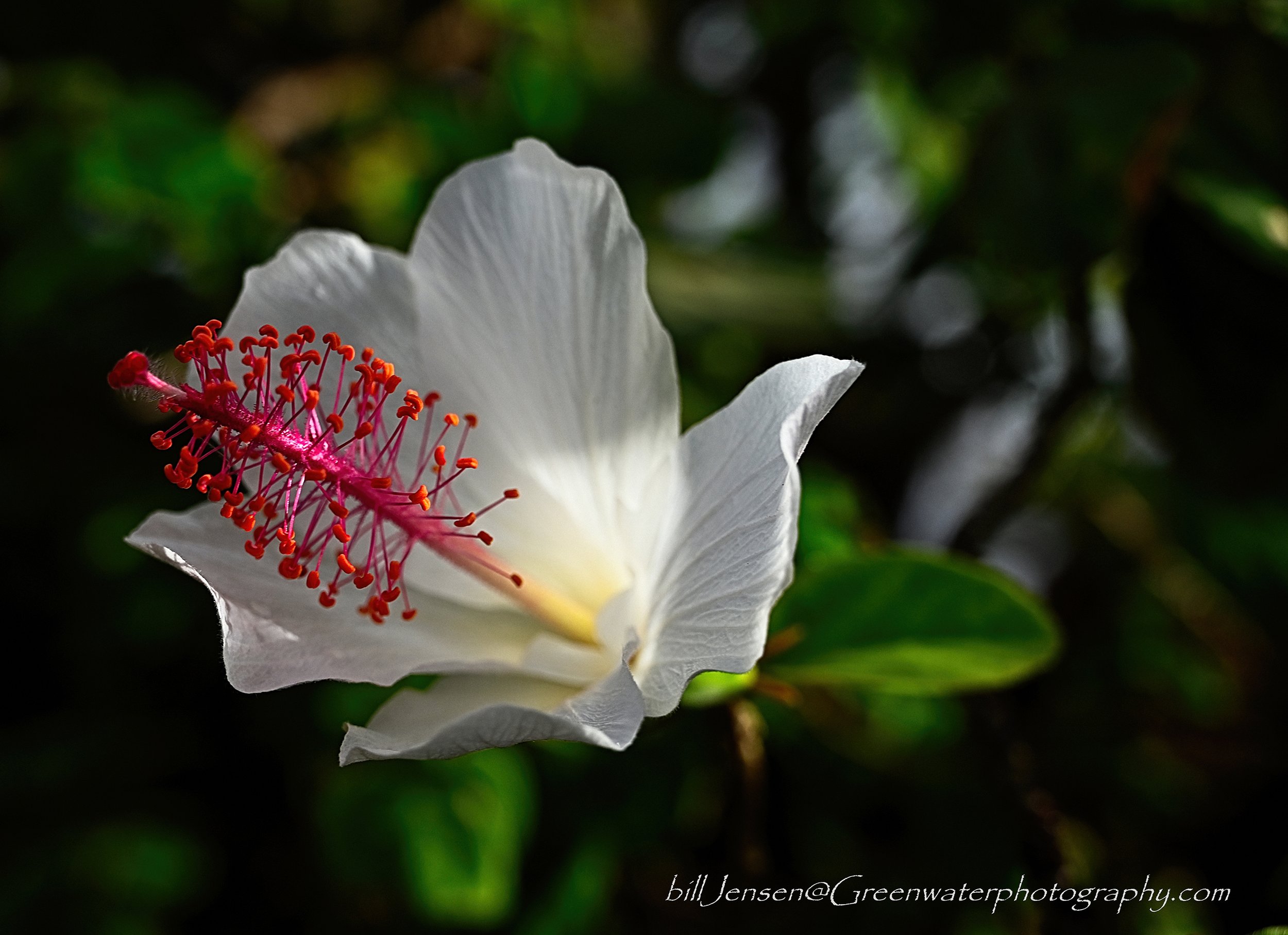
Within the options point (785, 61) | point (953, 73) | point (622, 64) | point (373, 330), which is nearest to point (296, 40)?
point (622, 64)

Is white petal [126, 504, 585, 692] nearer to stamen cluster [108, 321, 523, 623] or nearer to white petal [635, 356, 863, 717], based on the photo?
stamen cluster [108, 321, 523, 623]

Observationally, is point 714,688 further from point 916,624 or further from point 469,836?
point 469,836

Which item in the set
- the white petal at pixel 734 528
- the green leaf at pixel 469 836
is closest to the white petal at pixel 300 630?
the white petal at pixel 734 528

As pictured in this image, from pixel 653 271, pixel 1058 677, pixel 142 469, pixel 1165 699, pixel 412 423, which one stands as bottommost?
pixel 1165 699

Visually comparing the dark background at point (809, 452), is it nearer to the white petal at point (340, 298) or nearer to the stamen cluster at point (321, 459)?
the stamen cluster at point (321, 459)

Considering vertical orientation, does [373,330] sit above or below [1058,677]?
above

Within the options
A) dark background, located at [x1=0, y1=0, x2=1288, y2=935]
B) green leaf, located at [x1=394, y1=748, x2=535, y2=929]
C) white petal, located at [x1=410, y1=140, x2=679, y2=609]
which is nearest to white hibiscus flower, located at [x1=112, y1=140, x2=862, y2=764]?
white petal, located at [x1=410, y1=140, x2=679, y2=609]

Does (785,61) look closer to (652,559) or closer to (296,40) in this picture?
(296,40)
